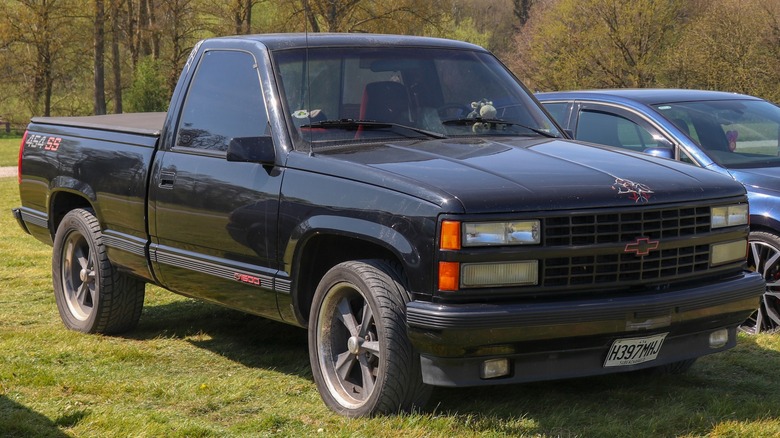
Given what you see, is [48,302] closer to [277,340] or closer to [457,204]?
[277,340]

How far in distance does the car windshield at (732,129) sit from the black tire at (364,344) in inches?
136

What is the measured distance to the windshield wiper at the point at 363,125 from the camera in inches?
217

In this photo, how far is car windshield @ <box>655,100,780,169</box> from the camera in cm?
754

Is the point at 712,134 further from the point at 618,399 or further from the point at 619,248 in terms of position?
the point at 619,248

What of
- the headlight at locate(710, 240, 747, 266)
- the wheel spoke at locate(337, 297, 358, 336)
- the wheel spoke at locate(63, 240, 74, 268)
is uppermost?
the headlight at locate(710, 240, 747, 266)

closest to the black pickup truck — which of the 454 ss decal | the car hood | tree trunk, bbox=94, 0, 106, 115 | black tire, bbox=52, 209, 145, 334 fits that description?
black tire, bbox=52, 209, 145, 334

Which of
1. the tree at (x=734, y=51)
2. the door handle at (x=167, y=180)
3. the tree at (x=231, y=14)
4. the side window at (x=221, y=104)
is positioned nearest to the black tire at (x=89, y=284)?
the door handle at (x=167, y=180)

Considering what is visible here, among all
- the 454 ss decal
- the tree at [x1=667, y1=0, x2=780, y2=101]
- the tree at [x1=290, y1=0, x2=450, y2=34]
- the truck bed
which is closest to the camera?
the truck bed

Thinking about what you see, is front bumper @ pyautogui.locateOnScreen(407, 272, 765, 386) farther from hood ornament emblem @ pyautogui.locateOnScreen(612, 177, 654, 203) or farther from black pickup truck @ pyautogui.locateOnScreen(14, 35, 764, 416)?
hood ornament emblem @ pyautogui.locateOnScreen(612, 177, 654, 203)

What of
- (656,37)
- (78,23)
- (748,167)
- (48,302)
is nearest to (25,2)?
(78,23)

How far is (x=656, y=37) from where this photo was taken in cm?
4316

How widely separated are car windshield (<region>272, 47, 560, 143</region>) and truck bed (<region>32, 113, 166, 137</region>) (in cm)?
127

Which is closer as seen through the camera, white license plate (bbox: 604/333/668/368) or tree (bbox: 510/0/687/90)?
white license plate (bbox: 604/333/668/368)

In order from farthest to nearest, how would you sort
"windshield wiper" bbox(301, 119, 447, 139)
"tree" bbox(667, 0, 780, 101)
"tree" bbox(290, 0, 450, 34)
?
"tree" bbox(290, 0, 450, 34) → "tree" bbox(667, 0, 780, 101) → "windshield wiper" bbox(301, 119, 447, 139)
